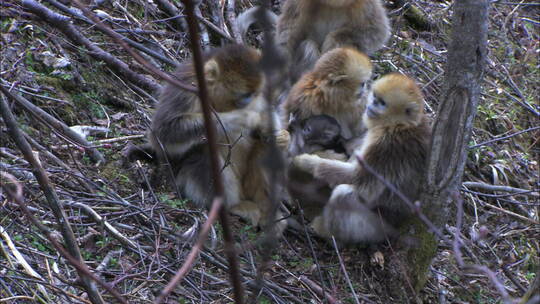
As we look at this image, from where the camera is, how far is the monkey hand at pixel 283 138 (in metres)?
4.74

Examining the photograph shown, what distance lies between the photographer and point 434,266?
5051mm

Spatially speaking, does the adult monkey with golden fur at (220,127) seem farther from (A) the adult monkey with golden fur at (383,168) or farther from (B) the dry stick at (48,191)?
(B) the dry stick at (48,191)

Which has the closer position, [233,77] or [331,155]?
[233,77]

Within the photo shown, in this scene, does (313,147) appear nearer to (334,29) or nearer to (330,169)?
(330,169)

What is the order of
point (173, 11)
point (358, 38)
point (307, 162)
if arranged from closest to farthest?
1. point (307, 162)
2. point (358, 38)
3. point (173, 11)

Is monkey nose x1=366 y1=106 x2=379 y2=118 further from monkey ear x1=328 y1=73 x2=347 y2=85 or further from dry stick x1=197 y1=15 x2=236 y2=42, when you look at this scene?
dry stick x1=197 y1=15 x2=236 y2=42

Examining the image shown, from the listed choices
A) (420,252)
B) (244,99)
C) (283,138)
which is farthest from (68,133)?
(420,252)

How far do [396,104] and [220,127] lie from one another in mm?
1236

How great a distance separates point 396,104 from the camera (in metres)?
4.54

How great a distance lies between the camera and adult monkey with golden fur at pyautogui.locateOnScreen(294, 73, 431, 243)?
4.45 m

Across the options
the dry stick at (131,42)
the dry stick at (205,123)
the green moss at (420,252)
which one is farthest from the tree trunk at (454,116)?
the dry stick at (131,42)

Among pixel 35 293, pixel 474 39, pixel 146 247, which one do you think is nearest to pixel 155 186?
pixel 146 247

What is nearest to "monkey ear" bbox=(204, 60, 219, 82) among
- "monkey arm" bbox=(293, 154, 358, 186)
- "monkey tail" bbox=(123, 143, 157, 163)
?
"monkey tail" bbox=(123, 143, 157, 163)

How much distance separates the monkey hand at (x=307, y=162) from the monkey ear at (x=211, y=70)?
864 millimetres
